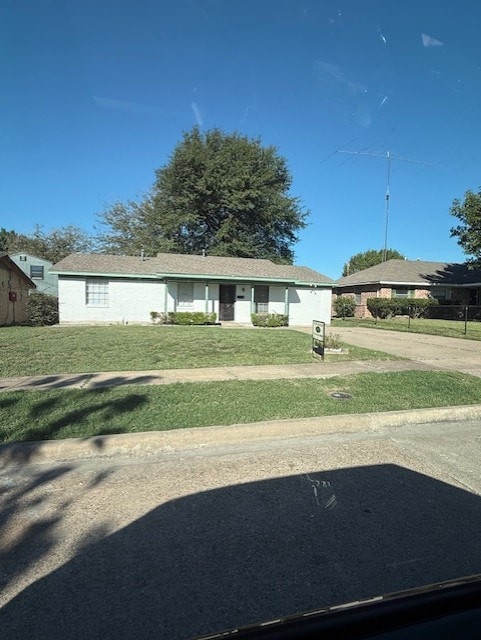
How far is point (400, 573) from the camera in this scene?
262 centimetres

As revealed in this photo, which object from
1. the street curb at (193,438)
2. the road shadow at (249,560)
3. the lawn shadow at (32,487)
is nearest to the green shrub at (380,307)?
the street curb at (193,438)

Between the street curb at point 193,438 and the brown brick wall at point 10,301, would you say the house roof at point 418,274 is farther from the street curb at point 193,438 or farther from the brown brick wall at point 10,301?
the street curb at point 193,438

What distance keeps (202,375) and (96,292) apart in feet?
55.6

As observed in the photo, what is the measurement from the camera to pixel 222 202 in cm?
3722

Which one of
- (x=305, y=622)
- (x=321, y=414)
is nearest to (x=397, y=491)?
(x=321, y=414)

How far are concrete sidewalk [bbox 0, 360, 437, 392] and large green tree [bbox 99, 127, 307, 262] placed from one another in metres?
28.5

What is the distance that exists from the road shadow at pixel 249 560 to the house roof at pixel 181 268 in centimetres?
2066

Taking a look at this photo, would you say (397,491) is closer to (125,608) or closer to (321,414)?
(321,414)

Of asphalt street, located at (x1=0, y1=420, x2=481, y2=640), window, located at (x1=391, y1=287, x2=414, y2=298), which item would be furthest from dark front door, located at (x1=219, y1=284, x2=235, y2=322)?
asphalt street, located at (x1=0, y1=420, x2=481, y2=640)

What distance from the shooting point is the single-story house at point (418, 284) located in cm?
3334

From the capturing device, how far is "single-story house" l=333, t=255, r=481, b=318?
109ft

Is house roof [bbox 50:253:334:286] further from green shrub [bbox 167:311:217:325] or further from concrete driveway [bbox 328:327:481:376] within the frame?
concrete driveway [bbox 328:327:481:376]

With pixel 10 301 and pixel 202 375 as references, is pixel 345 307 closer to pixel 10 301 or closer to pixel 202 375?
pixel 10 301

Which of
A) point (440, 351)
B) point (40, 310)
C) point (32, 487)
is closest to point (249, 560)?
point (32, 487)
